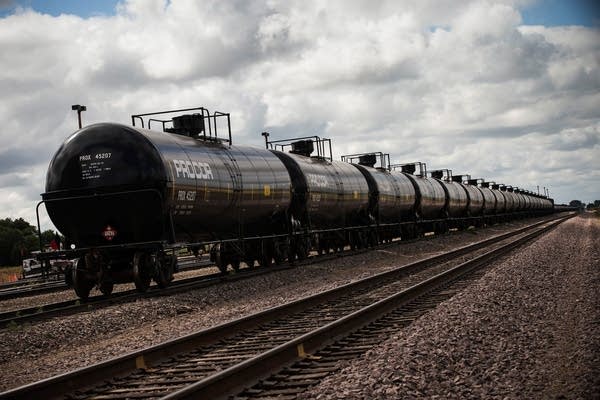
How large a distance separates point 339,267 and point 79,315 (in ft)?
34.1

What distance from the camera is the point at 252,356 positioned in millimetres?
7852

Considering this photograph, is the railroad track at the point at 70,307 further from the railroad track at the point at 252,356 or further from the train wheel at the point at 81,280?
the railroad track at the point at 252,356

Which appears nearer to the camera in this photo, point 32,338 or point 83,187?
point 32,338

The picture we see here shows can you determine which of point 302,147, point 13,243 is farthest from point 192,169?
point 13,243

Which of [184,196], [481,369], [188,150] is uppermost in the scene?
[188,150]

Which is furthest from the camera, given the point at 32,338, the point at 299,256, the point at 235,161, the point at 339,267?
the point at 299,256

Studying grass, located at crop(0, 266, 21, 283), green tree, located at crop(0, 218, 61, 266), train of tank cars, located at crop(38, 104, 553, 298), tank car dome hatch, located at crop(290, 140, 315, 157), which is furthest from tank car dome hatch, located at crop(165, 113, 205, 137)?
green tree, located at crop(0, 218, 61, 266)

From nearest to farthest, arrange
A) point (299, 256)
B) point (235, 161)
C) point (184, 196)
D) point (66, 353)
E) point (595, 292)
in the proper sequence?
point (66, 353) → point (595, 292) → point (184, 196) → point (235, 161) → point (299, 256)

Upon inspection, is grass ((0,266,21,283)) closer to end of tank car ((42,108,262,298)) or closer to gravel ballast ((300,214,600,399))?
end of tank car ((42,108,262,298))

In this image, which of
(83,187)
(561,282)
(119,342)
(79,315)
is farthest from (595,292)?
(83,187)

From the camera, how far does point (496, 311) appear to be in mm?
10406

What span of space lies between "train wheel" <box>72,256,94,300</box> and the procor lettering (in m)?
2.91

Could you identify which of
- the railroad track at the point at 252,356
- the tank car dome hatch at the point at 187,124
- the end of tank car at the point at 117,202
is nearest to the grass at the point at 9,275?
the tank car dome hatch at the point at 187,124

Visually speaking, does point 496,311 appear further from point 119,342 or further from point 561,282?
point 119,342
